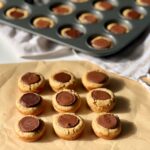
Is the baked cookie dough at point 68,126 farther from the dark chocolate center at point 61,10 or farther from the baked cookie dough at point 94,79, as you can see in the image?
the dark chocolate center at point 61,10

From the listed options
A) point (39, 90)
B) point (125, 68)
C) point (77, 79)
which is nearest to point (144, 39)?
point (125, 68)

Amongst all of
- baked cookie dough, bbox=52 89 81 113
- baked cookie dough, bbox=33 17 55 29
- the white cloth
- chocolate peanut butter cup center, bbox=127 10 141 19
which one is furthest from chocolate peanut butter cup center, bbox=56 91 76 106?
chocolate peanut butter cup center, bbox=127 10 141 19

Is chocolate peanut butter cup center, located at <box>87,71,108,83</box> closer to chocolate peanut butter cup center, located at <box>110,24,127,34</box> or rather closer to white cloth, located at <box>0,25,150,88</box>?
white cloth, located at <box>0,25,150,88</box>

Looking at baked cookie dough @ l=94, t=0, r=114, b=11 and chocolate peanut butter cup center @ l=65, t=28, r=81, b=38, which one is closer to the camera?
chocolate peanut butter cup center @ l=65, t=28, r=81, b=38

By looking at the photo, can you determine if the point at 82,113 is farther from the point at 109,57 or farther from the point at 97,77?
the point at 109,57

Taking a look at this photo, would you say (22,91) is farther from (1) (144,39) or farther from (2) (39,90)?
(1) (144,39)
